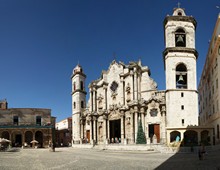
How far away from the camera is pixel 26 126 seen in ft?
187

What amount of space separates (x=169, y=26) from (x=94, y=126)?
25.7 metres

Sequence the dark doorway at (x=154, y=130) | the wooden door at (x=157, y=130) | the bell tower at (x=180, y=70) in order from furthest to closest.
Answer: the dark doorway at (x=154, y=130)
the wooden door at (x=157, y=130)
the bell tower at (x=180, y=70)

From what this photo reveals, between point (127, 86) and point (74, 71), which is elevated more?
point (74, 71)

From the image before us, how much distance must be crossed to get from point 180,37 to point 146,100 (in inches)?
497

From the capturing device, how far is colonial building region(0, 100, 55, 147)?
56500 millimetres

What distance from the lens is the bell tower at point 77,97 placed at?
59844 mm

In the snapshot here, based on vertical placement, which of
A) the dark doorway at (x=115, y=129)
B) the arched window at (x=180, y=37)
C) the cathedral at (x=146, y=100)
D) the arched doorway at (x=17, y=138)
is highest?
the arched window at (x=180, y=37)

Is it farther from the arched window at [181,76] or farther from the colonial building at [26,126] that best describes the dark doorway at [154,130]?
the colonial building at [26,126]

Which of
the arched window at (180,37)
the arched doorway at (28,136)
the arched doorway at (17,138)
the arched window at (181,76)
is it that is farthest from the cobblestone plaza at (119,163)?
the arched doorway at (28,136)

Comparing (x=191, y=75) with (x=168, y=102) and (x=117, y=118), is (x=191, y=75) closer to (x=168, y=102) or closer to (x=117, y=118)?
(x=168, y=102)

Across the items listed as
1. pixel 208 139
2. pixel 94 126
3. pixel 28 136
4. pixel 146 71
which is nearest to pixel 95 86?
pixel 94 126

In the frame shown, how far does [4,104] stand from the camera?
6975 centimetres

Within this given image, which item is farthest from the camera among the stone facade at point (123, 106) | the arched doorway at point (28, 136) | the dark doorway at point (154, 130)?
the arched doorway at point (28, 136)

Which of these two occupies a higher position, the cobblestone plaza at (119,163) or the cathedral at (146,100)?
the cathedral at (146,100)
